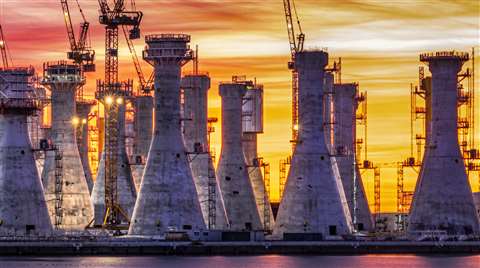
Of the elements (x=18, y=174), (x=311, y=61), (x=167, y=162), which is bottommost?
(x=18, y=174)

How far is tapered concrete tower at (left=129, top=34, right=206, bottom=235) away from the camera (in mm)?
190250

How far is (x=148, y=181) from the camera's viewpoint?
19150 cm

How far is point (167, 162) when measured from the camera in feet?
625

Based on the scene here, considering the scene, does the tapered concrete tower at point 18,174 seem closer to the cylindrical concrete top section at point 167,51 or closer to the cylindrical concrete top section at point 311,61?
the cylindrical concrete top section at point 167,51

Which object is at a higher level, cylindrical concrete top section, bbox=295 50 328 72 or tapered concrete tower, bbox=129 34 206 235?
cylindrical concrete top section, bbox=295 50 328 72

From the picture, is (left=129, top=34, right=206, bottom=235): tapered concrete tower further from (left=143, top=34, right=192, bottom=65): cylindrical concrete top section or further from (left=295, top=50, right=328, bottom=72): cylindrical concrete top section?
(left=295, top=50, right=328, bottom=72): cylindrical concrete top section

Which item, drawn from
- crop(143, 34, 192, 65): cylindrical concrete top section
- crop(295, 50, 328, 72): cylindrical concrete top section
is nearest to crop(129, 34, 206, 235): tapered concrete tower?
crop(143, 34, 192, 65): cylindrical concrete top section

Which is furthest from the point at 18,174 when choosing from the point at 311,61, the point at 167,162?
the point at 311,61

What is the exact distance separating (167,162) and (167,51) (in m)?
11.1

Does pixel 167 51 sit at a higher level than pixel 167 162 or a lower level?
higher

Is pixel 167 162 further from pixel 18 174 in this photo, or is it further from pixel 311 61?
pixel 311 61

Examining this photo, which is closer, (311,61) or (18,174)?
(18,174)

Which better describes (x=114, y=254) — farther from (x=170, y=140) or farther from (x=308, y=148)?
(x=308, y=148)

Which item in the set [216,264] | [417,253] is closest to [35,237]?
[216,264]
